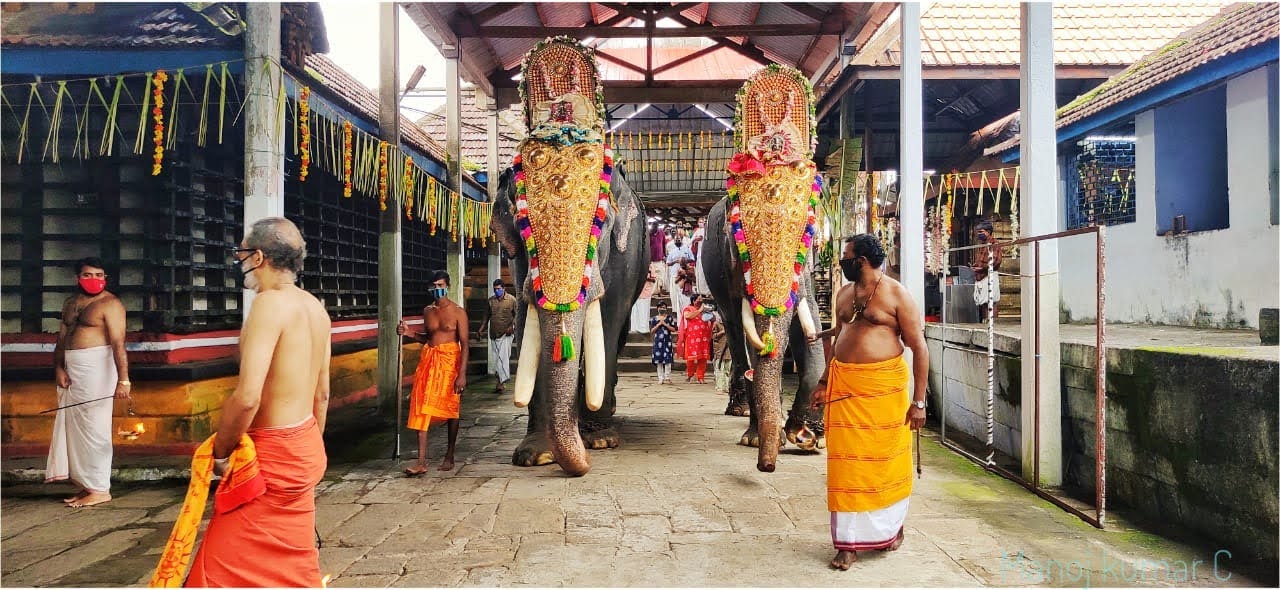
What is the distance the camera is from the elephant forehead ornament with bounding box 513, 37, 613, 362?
4859 mm

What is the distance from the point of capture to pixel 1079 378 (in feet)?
15.2

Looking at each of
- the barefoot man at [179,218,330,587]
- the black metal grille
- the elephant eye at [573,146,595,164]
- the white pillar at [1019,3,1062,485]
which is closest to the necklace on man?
the white pillar at [1019,3,1062,485]

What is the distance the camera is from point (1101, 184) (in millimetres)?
9406

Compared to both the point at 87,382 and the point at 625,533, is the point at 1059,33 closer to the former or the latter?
the point at 625,533

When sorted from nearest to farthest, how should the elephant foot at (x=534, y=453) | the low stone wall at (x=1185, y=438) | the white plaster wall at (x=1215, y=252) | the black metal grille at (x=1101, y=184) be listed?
the low stone wall at (x=1185, y=438), the elephant foot at (x=534, y=453), the white plaster wall at (x=1215, y=252), the black metal grille at (x=1101, y=184)

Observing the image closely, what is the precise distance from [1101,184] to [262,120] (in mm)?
9793

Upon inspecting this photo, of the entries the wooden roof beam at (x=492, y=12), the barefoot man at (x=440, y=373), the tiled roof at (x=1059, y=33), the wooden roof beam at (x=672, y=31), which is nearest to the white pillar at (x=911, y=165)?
the wooden roof beam at (x=672, y=31)

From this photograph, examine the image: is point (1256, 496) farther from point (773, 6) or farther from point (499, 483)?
point (773, 6)

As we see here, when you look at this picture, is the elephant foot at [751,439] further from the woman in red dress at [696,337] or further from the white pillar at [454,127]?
the woman in red dress at [696,337]

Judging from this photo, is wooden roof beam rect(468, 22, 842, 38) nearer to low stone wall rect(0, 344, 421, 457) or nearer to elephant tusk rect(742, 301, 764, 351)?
elephant tusk rect(742, 301, 764, 351)

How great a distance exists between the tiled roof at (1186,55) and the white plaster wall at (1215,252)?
17.0 inches

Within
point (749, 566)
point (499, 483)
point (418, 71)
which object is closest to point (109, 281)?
point (499, 483)

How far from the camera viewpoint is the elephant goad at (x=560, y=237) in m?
4.84

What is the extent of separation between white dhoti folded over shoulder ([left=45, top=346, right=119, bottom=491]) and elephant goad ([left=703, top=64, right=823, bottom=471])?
4.32m
